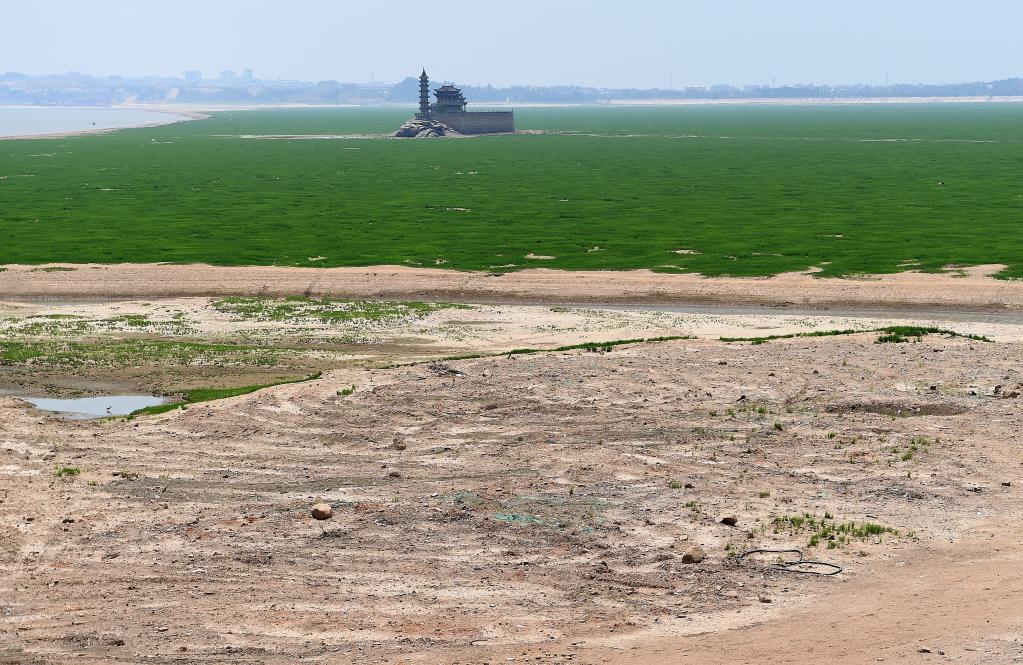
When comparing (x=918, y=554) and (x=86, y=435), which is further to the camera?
(x=86, y=435)

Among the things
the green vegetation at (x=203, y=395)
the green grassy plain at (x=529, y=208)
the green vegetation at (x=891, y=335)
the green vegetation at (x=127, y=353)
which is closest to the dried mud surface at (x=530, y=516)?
the green vegetation at (x=203, y=395)

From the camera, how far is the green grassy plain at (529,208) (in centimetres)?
5106

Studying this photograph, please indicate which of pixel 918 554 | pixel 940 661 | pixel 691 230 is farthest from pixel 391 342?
pixel 691 230

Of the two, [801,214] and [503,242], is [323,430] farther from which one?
[801,214]

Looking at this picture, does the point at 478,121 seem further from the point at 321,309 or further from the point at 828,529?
the point at 828,529

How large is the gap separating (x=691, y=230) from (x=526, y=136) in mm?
124135

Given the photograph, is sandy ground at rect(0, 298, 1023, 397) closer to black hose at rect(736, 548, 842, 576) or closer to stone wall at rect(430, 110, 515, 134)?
black hose at rect(736, 548, 842, 576)

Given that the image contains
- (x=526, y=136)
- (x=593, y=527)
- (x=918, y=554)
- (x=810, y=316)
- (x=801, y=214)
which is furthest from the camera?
(x=526, y=136)

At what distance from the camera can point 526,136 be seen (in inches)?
7121

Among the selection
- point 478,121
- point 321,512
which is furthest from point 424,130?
point 321,512

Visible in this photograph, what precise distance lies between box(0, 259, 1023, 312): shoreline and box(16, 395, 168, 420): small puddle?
15244 mm

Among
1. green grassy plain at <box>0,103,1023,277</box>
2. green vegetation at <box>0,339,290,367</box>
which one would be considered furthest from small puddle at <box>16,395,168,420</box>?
Answer: green grassy plain at <box>0,103,1023,277</box>

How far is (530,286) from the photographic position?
4381 centimetres

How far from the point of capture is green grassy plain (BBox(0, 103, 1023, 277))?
51.1 metres
